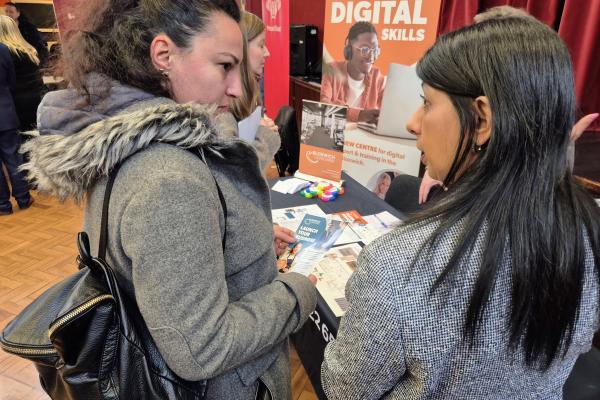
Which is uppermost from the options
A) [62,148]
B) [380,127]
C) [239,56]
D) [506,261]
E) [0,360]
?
[239,56]

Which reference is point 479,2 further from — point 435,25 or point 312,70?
point 312,70

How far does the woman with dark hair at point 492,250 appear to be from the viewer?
1.66 ft

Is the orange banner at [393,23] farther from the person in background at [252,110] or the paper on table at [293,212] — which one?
the paper on table at [293,212]

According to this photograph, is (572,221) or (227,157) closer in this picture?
(572,221)

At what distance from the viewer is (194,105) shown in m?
0.65

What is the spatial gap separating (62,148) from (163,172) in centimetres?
19

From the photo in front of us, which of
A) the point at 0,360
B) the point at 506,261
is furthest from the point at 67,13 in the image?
the point at 0,360

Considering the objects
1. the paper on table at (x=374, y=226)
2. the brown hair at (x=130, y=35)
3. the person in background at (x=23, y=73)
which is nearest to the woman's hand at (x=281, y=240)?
the paper on table at (x=374, y=226)

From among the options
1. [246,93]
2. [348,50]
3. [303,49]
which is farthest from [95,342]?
[303,49]

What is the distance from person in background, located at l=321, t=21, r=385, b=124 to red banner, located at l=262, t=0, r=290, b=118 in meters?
0.70

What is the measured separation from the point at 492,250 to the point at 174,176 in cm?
46

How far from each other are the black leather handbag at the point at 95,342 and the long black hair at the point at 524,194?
41cm

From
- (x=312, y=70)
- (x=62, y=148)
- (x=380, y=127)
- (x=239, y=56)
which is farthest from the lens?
(x=312, y=70)

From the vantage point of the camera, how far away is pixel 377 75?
2.60 m
